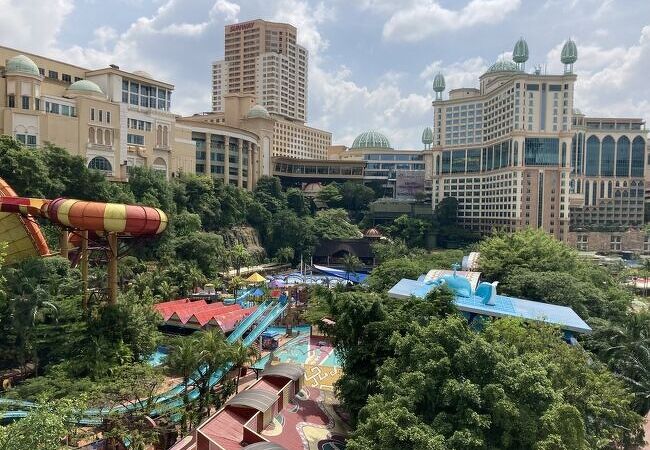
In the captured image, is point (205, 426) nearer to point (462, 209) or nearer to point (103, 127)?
point (103, 127)

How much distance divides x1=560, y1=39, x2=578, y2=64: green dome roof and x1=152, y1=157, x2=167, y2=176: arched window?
2973 inches

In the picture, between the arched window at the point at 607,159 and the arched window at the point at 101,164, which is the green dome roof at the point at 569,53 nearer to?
the arched window at the point at 607,159

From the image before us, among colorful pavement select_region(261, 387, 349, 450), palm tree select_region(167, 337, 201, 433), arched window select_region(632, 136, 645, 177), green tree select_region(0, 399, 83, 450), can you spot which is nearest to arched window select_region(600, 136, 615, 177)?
arched window select_region(632, 136, 645, 177)

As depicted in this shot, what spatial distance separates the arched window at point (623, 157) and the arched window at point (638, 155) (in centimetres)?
131

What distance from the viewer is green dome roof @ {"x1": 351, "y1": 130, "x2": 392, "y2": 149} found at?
132625mm

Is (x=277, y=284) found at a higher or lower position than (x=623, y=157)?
lower

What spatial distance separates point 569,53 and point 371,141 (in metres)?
53.4

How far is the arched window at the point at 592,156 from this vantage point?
392 ft

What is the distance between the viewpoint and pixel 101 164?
5803 centimetres

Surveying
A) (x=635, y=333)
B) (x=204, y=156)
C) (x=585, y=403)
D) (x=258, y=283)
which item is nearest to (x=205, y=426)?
(x=585, y=403)

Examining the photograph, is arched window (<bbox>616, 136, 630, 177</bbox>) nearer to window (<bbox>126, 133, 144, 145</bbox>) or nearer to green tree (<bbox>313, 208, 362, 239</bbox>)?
green tree (<bbox>313, 208, 362, 239</bbox>)

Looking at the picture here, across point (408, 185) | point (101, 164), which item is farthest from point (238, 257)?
point (408, 185)

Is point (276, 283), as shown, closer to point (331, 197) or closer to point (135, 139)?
point (135, 139)

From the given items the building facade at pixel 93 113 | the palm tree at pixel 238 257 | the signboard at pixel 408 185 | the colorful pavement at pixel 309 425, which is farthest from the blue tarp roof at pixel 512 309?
the signboard at pixel 408 185
